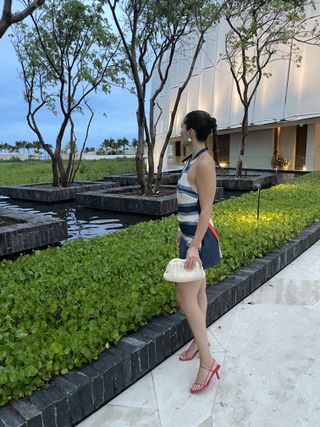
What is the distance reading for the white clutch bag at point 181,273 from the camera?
7.94 ft

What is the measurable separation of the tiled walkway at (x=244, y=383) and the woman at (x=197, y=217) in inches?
7.1

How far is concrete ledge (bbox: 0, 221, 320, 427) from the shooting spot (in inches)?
86.4

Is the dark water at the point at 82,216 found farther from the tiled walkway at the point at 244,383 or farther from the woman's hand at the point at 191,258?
the woman's hand at the point at 191,258

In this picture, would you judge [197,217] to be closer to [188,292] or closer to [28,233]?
[188,292]

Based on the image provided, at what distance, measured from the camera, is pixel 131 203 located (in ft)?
33.2

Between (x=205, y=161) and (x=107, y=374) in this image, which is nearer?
(x=205, y=161)

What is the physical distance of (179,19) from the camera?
10516mm

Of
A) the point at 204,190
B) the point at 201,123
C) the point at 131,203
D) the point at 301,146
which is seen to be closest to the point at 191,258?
the point at 204,190

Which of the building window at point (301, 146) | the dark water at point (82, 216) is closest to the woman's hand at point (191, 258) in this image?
the dark water at point (82, 216)

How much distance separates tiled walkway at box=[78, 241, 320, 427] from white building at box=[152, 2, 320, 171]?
1709 cm

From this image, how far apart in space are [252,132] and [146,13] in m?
17.9

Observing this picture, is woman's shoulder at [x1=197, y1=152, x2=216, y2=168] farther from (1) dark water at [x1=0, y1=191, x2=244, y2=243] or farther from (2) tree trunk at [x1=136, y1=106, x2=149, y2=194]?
(2) tree trunk at [x1=136, y1=106, x2=149, y2=194]

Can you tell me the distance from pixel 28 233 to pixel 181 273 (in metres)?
4.62

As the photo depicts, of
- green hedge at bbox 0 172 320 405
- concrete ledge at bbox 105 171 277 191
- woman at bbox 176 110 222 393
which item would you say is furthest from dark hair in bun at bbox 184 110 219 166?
concrete ledge at bbox 105 171 277 191
